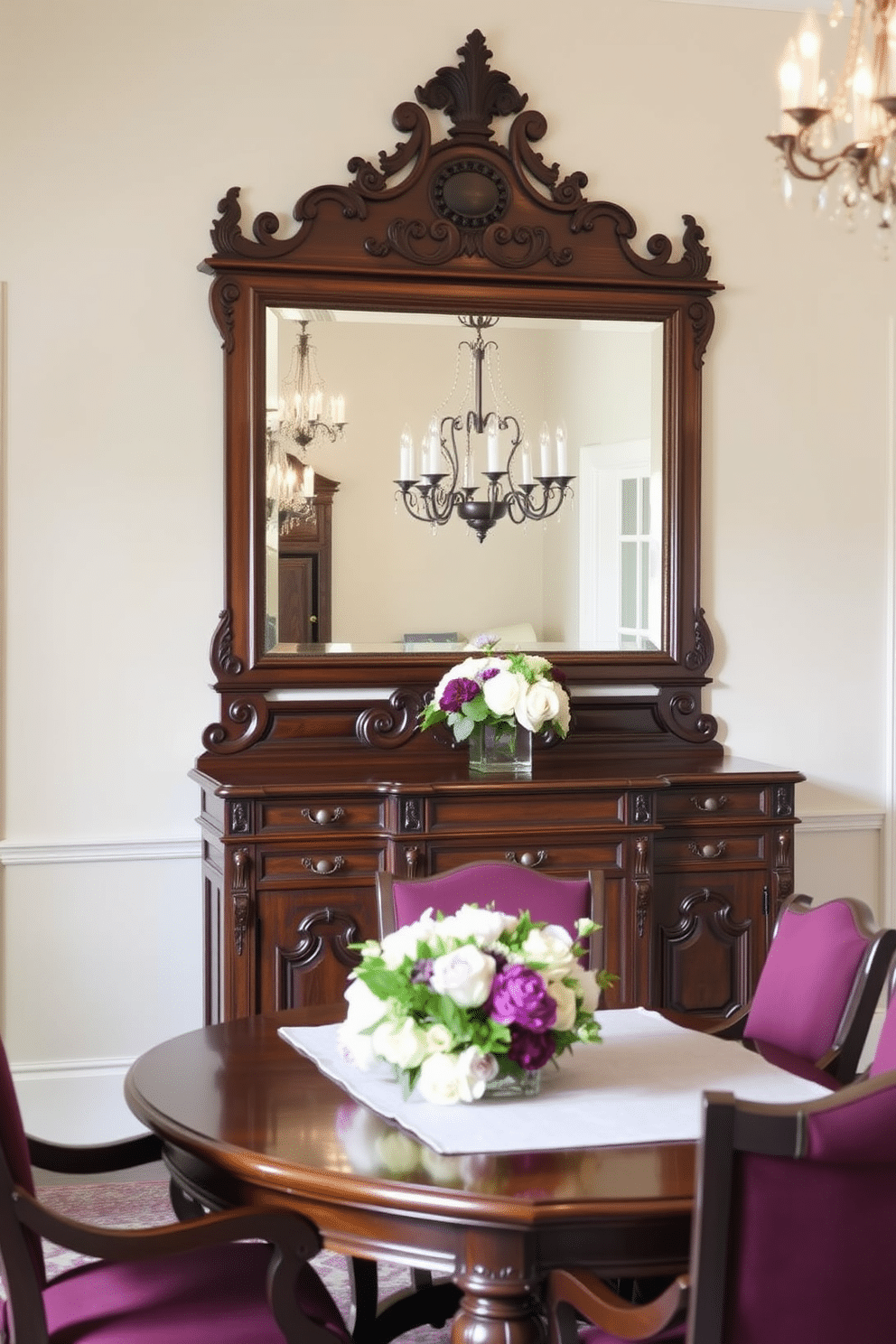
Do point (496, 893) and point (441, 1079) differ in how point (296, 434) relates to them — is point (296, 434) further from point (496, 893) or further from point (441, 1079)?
point (441, 1079)

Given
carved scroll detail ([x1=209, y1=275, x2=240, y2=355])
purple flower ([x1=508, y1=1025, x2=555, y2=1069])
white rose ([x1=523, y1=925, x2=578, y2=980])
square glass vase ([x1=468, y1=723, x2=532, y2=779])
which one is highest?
carved scroll detail ([x1=209, y1=275, x2=240, y2=355])

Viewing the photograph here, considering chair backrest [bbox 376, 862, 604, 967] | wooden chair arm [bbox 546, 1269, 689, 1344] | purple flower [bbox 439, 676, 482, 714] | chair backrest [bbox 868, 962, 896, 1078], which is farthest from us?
purple flower [bbox 439, 676, 482, 714]

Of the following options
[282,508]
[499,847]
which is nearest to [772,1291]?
[499,847]

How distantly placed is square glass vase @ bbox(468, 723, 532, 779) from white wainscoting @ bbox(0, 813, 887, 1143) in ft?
3.02

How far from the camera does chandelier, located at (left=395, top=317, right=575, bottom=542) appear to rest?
4438 millimetres

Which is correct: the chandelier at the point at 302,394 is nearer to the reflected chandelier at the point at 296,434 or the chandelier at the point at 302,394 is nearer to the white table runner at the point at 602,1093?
the reflected chandelier at the point at 296,434

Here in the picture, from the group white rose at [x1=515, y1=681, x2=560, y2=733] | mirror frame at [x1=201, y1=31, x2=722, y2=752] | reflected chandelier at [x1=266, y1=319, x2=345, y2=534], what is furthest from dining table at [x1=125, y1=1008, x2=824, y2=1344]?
reflected chandelier at [x1=266, y1=319, x2=345, y2=534]

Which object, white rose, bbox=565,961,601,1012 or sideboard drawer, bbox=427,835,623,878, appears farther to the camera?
sideboard drawer, bbox=427,835,623,878

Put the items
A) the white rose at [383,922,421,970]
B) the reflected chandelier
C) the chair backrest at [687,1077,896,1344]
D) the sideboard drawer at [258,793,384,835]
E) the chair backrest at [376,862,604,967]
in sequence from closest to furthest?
the chair backrest at [687,1077,896,1344] → the white rose at [383,922,421,970] → the chair backrest at [376,862,604,967] → the sideboard drawer at [258,793,384,835] → the reflected chandelier

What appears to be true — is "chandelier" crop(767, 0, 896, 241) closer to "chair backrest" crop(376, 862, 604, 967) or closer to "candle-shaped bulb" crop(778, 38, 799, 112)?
"candle-shaped bulb" crop(778, 38, 799, 112)

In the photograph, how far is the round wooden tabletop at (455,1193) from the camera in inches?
69.9

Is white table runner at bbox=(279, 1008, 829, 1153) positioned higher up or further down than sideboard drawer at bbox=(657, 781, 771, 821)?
further down

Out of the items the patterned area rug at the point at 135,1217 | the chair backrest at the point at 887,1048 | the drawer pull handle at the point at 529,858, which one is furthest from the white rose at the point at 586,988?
the drawer pull handle at the point at 529,858

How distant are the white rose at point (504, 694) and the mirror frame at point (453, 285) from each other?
549 mm
